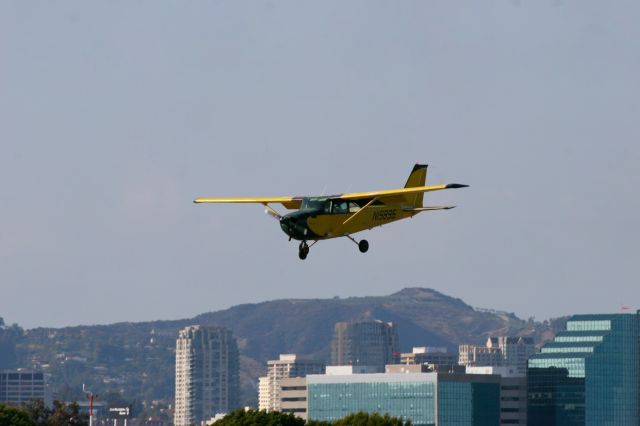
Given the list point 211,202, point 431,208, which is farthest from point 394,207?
point 211,202

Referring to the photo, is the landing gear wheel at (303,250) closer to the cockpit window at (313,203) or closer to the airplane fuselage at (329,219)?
the airplane fuselage at (329,219)

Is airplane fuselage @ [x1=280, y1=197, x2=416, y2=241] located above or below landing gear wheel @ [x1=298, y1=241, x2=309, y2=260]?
above

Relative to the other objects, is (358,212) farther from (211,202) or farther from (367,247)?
(211,202)

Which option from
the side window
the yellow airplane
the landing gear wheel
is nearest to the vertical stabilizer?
the yellow airplane

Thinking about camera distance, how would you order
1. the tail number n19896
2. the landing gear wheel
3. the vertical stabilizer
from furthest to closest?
the vertical stabilizer
the tail number n19896
the landing gear wheel

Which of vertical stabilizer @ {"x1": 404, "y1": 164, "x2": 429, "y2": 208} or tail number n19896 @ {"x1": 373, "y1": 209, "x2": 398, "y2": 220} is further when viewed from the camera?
vertical stabilizer @ {"x1": 404, "y1": 164, "x2": 429, "y2": 208}

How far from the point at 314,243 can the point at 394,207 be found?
8389 millimetres

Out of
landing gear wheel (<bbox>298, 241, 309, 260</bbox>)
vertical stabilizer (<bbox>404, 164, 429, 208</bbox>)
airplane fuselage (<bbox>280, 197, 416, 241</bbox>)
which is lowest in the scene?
landing gear wheel (<bbox>298, 241, 309, 260</bbox>)

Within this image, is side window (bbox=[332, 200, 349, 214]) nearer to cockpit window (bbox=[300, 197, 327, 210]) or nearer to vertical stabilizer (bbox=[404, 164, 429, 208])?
cockpit window (bbox=[300, 197, 327, 210])

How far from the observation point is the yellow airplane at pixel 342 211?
119938mm

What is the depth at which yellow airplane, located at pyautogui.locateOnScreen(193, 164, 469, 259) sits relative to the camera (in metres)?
120

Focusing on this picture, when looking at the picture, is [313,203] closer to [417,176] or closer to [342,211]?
[342,211]

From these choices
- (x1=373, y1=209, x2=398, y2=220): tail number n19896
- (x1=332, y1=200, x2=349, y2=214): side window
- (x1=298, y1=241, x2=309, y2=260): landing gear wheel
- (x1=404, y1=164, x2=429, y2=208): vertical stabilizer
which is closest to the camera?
(x1=298, y1=241, x2=309, y2=260): landing gear wheel

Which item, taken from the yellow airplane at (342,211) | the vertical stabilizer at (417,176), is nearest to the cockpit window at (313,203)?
the yellow airplane at (342,211)
